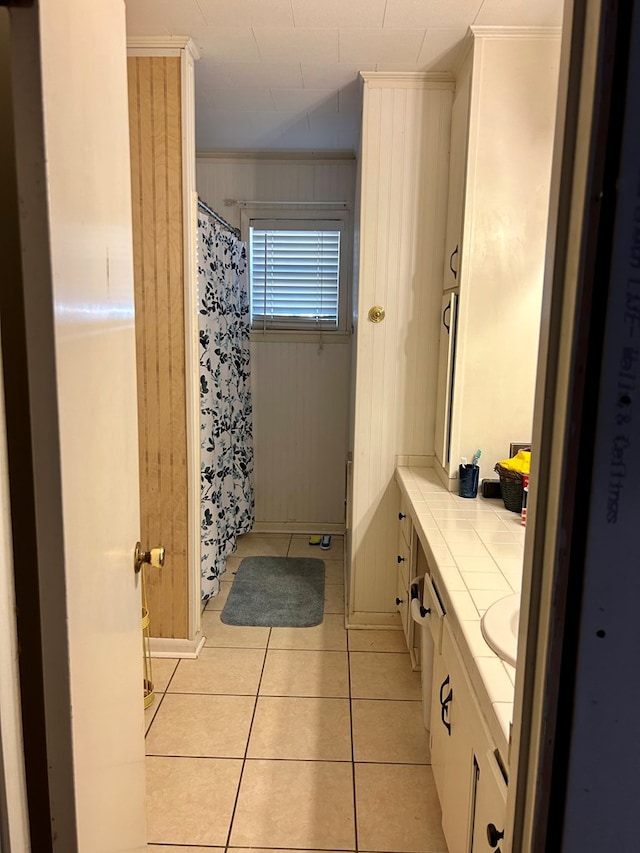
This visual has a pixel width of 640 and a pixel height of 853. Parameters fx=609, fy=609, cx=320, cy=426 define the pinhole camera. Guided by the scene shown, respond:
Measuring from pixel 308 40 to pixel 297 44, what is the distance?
5 cm

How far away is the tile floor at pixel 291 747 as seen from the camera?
70.6 inches

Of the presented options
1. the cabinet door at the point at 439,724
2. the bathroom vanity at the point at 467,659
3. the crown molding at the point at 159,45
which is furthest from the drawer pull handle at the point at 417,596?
the crown molding at the point at 159,45

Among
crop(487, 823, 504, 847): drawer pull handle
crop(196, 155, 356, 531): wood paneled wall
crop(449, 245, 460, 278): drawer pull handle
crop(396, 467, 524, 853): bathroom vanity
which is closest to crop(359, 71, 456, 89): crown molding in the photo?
crop(449, 245, 460, 278): drawer pull handle

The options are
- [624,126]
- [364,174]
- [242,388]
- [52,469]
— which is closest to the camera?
[624,126]

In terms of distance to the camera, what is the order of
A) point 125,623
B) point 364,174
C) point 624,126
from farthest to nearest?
point 364,174 → point 125,623 → point 624,126

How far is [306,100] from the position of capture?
285cm

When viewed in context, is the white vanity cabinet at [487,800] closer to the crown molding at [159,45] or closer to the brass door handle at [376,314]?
the brass door handle at [376,314]

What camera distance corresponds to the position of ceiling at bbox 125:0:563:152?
2.04m

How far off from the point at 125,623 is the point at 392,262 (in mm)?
2084

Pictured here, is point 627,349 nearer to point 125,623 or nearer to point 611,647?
point 611,647

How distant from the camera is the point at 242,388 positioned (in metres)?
3.79

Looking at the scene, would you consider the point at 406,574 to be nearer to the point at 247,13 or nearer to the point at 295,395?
the point at 295,395

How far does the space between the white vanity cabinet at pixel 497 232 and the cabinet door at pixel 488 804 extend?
138 cm

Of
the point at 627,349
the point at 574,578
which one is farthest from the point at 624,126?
the point at 574,578
